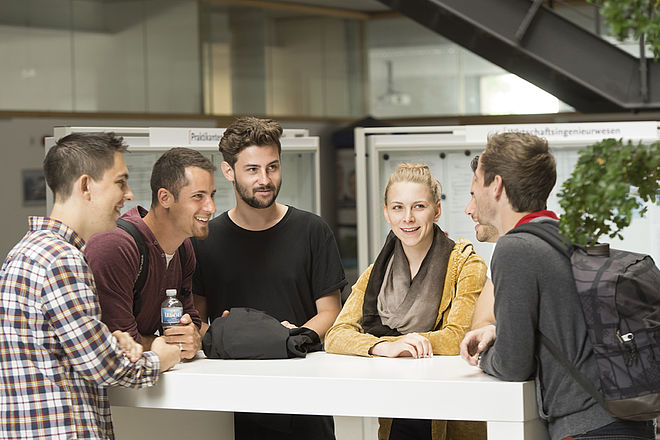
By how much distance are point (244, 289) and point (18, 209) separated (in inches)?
210

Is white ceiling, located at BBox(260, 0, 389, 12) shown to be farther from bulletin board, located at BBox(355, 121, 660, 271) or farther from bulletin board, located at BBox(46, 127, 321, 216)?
bulletin board, located at BBox(355, 121, 660, 271)

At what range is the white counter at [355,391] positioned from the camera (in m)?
2.32

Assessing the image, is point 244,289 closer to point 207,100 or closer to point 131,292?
point 131,292

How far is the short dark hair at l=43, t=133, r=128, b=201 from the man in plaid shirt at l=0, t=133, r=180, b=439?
1.5 inches

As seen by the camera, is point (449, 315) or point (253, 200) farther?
point (253, 200)

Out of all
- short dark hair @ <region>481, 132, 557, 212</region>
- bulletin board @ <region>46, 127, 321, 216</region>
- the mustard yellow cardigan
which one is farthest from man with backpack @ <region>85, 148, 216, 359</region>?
bulletin board @ <region>46, 127, 321, 216</region>

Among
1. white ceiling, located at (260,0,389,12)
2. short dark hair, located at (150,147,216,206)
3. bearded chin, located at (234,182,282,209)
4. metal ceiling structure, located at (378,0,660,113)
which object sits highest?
white ceiling, located at (260,0,389,12)

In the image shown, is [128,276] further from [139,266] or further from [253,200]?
[253,200]

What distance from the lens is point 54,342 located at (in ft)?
7.55

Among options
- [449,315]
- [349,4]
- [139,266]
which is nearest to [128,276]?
[139,266]

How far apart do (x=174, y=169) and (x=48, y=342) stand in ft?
2.56

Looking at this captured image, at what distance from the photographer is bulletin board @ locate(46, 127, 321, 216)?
4.12m

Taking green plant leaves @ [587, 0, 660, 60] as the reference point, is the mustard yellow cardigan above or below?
below

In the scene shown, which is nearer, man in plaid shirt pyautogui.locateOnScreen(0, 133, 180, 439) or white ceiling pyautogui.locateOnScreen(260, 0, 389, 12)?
man in plaid shirt pyautogui.locateOnScreen(0, 133, 180, 439)
